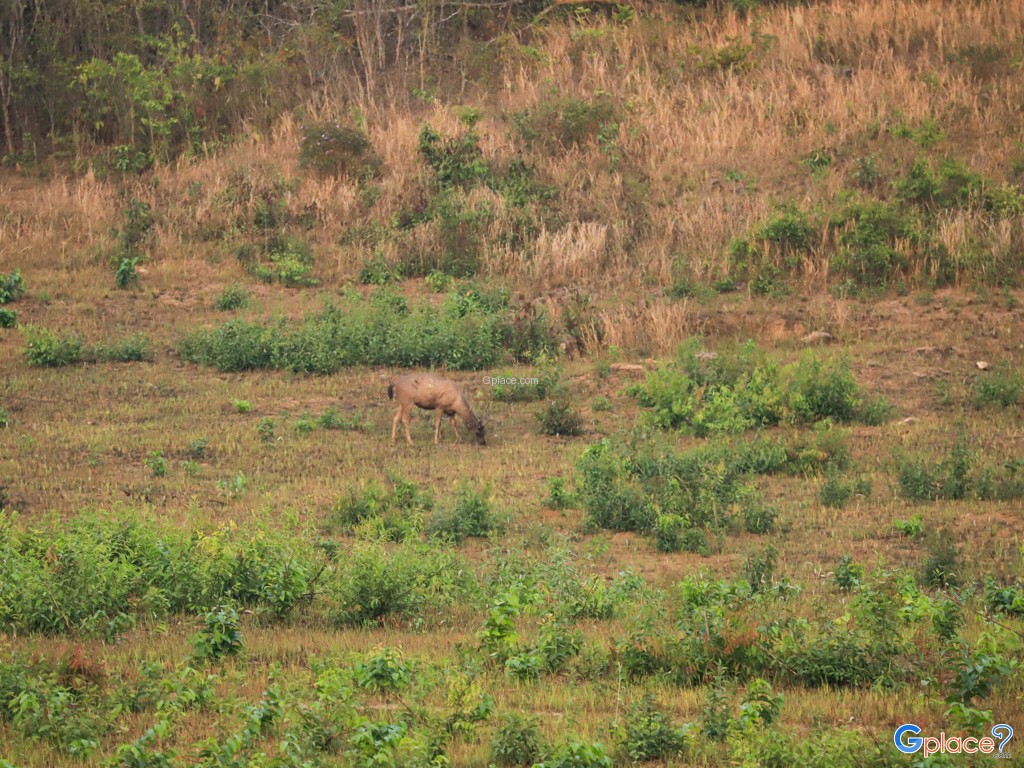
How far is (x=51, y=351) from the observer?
1733 centimetres

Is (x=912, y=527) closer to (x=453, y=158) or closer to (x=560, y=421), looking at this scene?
(x=560, y=421)

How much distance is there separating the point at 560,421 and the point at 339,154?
31.4ft

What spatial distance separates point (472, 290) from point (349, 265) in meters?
2.70

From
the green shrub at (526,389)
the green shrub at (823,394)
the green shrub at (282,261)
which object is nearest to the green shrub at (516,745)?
the green shrub at (823,394)

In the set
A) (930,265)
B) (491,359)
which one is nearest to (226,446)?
(491,359)

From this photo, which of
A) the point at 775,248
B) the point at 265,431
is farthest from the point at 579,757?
the point at 775,248

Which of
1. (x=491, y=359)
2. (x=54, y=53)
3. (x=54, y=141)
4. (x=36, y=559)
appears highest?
(x=54, y=53)

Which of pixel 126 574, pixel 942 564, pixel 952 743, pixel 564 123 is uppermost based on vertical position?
pixel 564 123

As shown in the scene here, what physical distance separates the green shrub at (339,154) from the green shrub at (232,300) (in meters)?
3.82

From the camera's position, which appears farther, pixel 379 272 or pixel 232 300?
pixel 379 272

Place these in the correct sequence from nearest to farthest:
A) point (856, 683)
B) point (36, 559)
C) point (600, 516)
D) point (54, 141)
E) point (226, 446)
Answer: point (856, 683), point (36, 559), point (600, 516), point (226, 446), point (54, 141)

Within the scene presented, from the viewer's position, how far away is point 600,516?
1180 cm

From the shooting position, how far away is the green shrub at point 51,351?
17.4m

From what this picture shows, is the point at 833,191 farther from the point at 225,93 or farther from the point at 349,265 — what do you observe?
the point at 225,93
